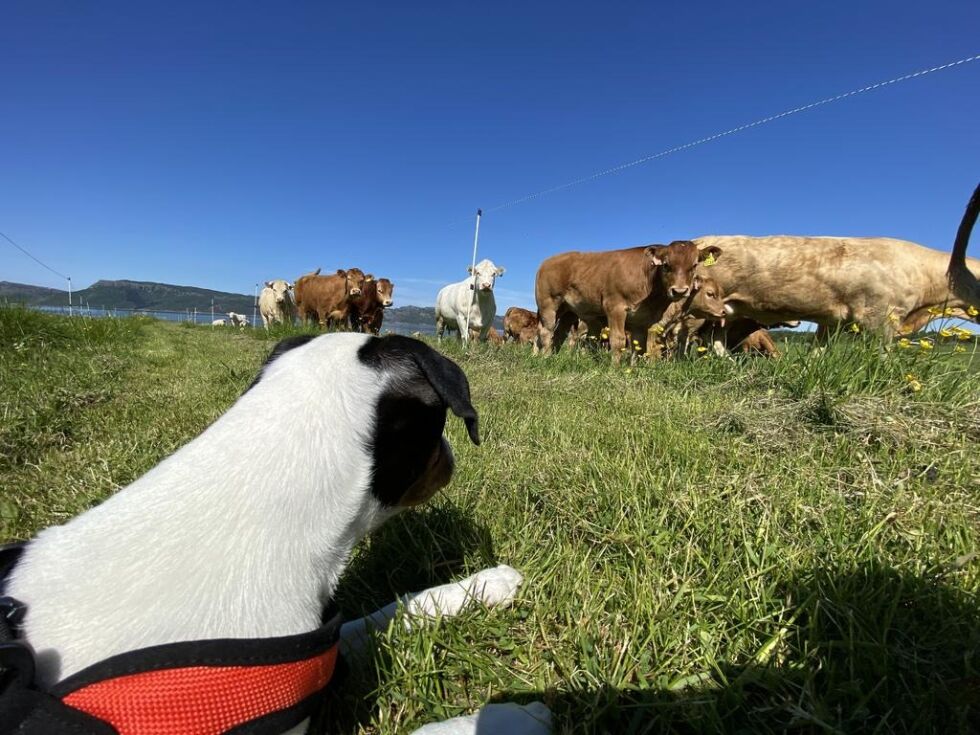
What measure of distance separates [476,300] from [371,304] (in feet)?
14.5

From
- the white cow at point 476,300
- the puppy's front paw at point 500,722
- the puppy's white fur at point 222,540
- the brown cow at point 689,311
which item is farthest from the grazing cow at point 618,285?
the puppy's white fur at point 222,540

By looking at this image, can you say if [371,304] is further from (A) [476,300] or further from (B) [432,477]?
(B) [432,477]

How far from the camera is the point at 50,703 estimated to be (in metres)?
0.94

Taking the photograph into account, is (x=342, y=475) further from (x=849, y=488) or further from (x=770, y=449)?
(x=770, y=449)

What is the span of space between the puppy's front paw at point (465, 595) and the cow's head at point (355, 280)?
16.8 metres

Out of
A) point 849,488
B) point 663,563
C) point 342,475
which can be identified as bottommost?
point 663,563

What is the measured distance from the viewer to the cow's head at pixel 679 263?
8055 mm

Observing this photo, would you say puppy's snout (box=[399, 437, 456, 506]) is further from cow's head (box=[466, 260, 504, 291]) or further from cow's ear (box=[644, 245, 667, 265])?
cow's head (box=[466, 260, 504, 291])

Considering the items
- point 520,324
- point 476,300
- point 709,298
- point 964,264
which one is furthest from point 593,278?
point 520,324

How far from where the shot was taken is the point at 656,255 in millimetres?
8484

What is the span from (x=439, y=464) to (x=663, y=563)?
105 cm

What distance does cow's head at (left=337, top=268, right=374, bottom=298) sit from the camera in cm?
1780

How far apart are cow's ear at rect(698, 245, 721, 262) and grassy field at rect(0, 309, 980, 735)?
13.6 feet

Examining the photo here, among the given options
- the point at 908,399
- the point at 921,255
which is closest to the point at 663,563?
the point at 908,399
